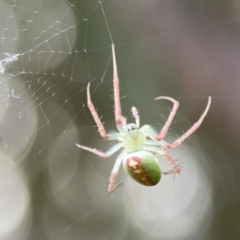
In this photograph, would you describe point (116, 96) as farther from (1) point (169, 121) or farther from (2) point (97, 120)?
(1) point (169, 121)

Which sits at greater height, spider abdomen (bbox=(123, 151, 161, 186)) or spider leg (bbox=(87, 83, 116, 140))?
spider leg (bbox=(87, 83, 116, 140))

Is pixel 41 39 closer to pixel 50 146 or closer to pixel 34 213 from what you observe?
pixel 50 146

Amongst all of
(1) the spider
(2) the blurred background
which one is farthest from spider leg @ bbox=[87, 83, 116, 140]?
(2) the blurred background

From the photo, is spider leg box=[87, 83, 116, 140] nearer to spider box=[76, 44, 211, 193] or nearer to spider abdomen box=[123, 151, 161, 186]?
spider box=[76, 44, 211, 193]

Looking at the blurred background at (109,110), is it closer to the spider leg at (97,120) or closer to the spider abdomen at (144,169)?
the spider leg at (97,120)

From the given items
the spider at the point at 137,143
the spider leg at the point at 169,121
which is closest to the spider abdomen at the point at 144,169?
the spider at the point at 137,143

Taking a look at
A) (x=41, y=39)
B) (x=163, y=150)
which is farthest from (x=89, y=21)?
(x=163, y=150)
